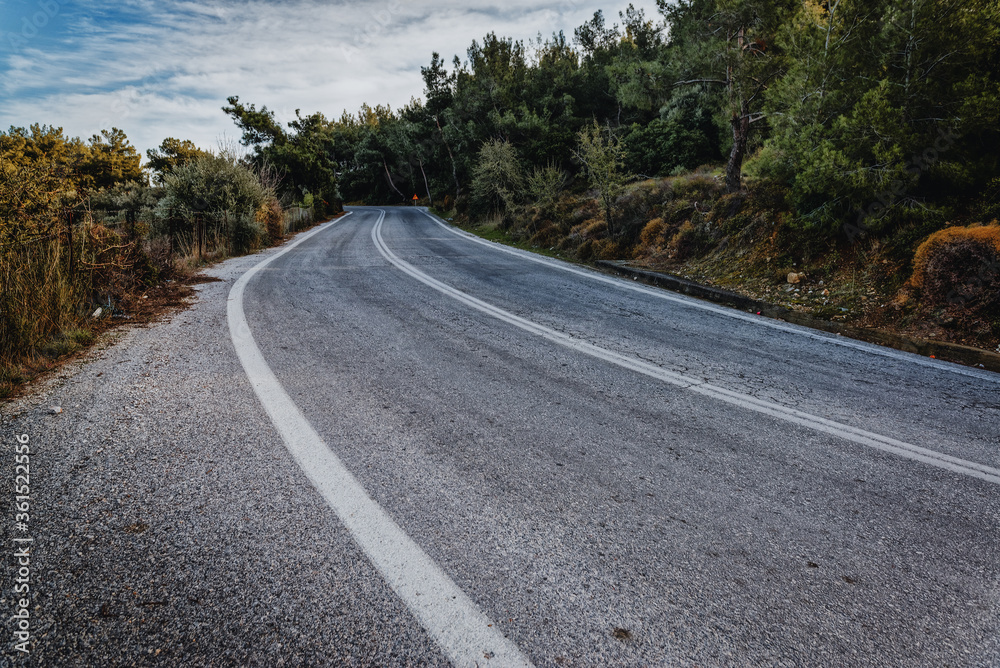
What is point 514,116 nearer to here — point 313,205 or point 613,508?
point 313,205

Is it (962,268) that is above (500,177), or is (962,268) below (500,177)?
below

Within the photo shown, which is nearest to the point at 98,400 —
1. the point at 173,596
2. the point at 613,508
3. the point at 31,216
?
the point at 173,596

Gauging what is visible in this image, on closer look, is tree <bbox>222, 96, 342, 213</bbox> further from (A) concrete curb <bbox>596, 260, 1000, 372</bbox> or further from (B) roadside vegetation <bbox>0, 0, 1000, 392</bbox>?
(A) concrete curb <bbox>596, 260, 1000, 372</bbox>

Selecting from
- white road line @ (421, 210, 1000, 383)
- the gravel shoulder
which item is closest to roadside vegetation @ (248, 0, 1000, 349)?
white road line @ (421, 210, 1000, 383)

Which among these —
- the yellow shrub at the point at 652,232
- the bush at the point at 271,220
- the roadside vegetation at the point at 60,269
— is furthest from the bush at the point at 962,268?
the bush at the point at 271,220

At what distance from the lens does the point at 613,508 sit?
2273 millimetres

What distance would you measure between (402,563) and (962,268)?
7.11 meters

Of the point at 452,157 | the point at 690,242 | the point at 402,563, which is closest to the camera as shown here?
the point at 402,563

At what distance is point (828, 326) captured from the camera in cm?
622

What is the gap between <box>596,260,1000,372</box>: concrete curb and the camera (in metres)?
5.06

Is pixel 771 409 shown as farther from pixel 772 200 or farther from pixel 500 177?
pixel 500 177

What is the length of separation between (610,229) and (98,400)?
11.8 meters

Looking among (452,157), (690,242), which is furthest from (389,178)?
(690,242)

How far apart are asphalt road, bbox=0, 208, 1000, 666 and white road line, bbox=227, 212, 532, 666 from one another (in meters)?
→ 0.01
